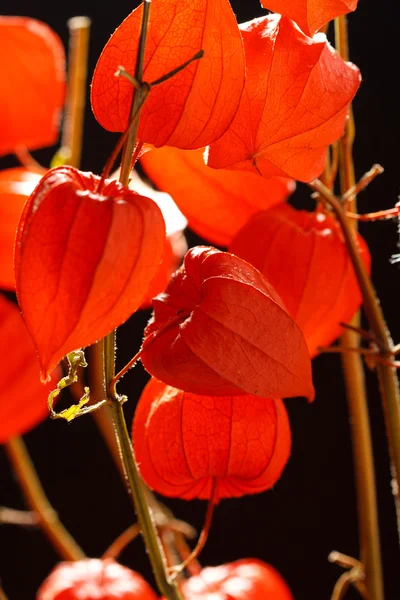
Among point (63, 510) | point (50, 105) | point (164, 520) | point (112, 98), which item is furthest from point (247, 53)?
point (63, 510)

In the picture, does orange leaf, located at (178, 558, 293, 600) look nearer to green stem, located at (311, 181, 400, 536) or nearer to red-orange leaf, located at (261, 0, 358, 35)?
green stem, located at (311, 181, 400, 536)

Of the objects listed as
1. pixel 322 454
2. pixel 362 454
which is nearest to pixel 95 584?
pixel 362 454

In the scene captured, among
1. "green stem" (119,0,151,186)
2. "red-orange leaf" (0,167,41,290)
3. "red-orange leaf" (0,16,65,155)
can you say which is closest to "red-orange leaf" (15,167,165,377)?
"green stem" (119,0,151,186)

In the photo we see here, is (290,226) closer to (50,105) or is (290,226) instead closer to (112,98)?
(112,98)

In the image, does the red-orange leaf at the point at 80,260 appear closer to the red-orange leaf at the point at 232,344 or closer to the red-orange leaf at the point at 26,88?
the red-orange leaf at the point at 232,344

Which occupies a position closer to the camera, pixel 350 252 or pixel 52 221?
pixel 52 221

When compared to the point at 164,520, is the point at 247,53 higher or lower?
higher

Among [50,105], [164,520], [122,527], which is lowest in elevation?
[122,527]
